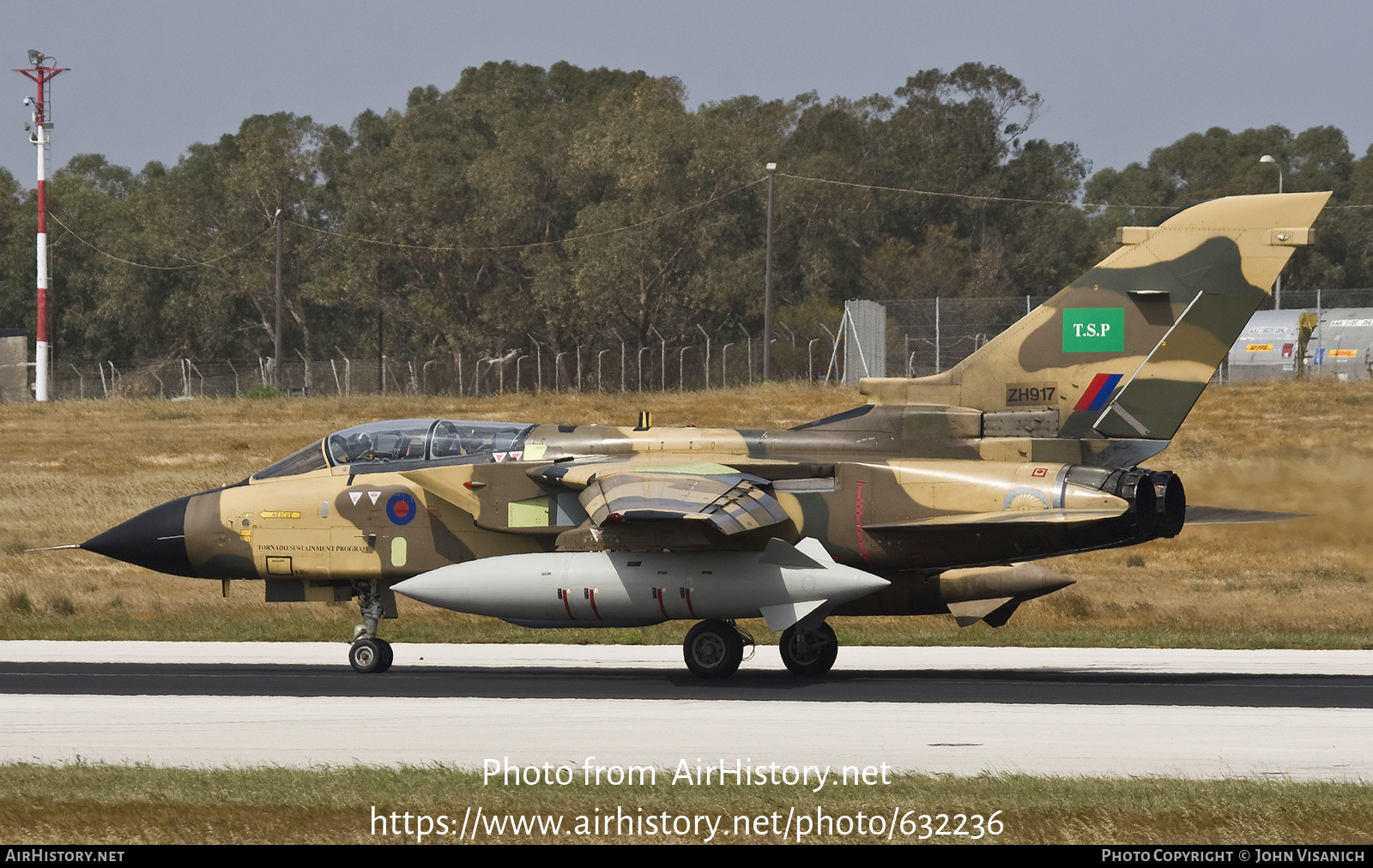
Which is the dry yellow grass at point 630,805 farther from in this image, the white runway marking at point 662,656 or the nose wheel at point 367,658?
the white runway marking at point 662,656

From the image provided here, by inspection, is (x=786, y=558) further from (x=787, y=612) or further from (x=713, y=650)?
(x=713, y=650)

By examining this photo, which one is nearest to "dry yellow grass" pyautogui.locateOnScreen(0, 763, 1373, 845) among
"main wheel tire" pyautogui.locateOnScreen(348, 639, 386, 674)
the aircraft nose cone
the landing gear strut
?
the landing gear strut

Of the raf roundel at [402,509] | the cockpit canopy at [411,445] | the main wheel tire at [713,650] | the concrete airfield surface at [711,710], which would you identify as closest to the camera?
the concrete airfield surface at [711,710]

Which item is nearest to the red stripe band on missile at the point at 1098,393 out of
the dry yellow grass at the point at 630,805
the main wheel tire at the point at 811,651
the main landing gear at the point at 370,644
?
the main wheel tire at the point at 811,651

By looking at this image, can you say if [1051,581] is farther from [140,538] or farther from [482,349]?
[482,349]

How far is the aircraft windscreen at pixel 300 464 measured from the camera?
17.5 metres

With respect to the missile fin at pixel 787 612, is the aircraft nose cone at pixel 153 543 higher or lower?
higher

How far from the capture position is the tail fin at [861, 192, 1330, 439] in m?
16.2

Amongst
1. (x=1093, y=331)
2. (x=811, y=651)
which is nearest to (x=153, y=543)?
(x=811, y=651)

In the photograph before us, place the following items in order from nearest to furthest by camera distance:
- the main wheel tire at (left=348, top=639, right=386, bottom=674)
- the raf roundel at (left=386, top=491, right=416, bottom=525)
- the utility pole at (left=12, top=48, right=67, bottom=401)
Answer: the main wheel tire at (left=348, top=639, right=386, bottom=674) < the raf roundel at (left=386, top=491, right=416, bottom=525) < the utility pole at (left=12, top=48, right=67, bottom=401)

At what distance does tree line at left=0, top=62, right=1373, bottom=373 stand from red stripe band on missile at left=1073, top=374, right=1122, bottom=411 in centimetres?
4654

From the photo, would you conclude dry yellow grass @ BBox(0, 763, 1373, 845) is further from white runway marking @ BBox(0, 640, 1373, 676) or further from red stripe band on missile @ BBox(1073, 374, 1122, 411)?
white runway marking @ BBox(0, 640, 1373, 676)

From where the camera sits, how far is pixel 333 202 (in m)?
83.8

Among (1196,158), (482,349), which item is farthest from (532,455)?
(1196,158)
